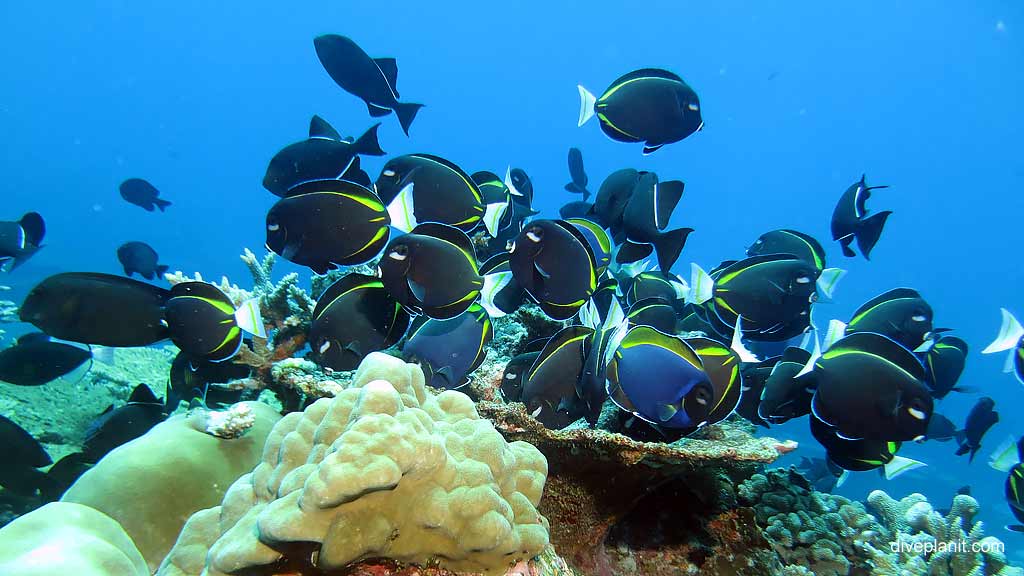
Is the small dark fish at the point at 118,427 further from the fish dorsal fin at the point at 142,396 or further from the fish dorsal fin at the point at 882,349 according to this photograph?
the fish dorsal fin at the point at 882,349

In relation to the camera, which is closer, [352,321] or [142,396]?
[352,321]

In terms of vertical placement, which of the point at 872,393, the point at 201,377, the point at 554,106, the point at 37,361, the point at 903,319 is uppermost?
the point at 554,106

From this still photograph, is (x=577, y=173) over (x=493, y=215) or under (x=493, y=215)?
over

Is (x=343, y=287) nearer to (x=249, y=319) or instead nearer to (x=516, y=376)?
(x=249, y=319)

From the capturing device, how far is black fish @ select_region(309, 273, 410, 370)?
9.00 feet

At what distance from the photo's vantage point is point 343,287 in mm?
2811

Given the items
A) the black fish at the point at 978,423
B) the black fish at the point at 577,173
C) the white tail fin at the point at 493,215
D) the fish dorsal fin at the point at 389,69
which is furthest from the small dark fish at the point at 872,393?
the black fish at the point at 577,173

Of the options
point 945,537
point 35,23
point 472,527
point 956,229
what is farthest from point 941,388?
point 35,23

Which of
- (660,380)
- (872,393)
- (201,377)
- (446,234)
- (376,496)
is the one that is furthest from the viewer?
(201,377)

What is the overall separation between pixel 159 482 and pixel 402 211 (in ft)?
6.75

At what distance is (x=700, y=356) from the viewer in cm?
250

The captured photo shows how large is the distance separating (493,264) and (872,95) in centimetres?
13431

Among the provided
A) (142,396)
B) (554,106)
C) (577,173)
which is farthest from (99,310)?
(554,106)

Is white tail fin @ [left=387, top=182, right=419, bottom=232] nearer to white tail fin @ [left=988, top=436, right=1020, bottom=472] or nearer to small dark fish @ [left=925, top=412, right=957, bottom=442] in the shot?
white tail fin @ [left=988, top=436, right=1020, bottom=472]
